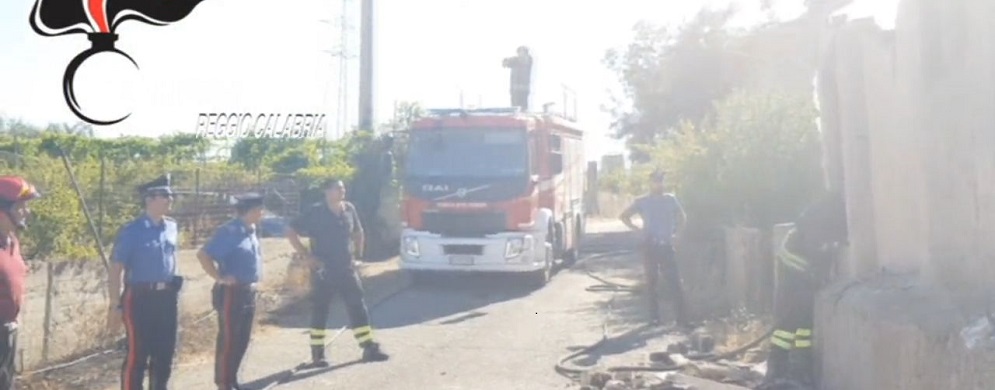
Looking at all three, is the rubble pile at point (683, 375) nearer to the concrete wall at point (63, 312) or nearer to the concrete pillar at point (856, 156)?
the concrete pillar at point (856, 156)

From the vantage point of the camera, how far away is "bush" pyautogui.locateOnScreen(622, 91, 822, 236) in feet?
47.2

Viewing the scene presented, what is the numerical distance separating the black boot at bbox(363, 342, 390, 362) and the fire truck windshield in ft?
17.9

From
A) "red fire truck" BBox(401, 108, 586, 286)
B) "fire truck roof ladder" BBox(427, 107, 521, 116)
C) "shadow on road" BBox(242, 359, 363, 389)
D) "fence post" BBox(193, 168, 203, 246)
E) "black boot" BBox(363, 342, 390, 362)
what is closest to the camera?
"shadow on road" BBox(242, 359, 363, 389)

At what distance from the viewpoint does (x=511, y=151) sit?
15133 mm

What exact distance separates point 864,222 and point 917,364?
2.37 metres

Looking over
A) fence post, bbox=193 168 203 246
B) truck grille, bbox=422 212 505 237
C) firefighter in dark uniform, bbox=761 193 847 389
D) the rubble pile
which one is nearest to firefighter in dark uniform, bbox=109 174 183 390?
the rubble pile

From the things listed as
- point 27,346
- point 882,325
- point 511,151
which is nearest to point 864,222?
point 882,325

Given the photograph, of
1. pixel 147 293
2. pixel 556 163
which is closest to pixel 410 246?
pixel 556 163

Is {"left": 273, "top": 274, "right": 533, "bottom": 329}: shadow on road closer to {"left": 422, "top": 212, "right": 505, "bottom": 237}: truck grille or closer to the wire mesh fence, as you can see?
{"left": 422, "top": 212, "right": 505, "bottom": 237}: truck grille

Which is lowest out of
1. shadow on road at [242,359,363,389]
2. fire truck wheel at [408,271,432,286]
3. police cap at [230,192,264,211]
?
shadow on road at [242,359,363,389]

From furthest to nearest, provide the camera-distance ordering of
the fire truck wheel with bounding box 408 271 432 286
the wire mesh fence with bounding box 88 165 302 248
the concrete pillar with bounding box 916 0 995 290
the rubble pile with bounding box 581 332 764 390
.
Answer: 1. the fire truck wheel with bounding box 408 271 432 286
2. the wire mesh fence with bounding box 88 165 302 248
3. the rubble pile with bounding box 581 332 764 390
4. the concrete pillar with bounding box 916 0 995 290

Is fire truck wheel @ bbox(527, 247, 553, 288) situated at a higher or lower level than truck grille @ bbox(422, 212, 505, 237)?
lower

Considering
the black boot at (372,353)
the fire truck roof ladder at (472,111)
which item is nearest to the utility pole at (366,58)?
the fire truck roof ladder at (472,111)

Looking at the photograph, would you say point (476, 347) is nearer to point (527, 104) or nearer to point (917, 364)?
point (917, 364)
